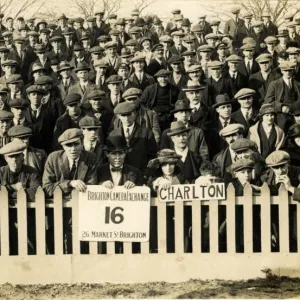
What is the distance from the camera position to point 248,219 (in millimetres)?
8164

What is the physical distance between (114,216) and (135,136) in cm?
218

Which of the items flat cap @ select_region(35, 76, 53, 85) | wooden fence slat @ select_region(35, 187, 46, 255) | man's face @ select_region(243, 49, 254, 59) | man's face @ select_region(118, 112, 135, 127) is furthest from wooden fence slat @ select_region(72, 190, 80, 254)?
man's face @ select_region(243, 49, 254, 59)

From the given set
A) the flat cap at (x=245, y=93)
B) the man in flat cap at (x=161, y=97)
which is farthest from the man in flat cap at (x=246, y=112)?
the man in flat cap at (x=161, y=97)

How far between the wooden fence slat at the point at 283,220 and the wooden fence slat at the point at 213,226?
2.10ft

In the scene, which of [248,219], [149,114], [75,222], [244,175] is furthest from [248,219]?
[149,114]

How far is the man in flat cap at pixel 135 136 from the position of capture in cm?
1019

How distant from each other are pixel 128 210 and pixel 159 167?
38.0 inches

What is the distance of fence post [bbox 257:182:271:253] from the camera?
8.11 m

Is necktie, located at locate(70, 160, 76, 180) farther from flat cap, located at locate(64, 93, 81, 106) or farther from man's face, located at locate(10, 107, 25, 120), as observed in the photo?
flat cap, located at locate(64, 93, 81, 106)

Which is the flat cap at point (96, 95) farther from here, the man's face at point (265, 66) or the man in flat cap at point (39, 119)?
the man's face at point (265, 66)

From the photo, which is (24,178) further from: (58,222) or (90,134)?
(90,134)

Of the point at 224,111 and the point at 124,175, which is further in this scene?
the point at 224,111

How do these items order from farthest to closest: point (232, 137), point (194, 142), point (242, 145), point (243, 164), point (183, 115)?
point (183, 115) → point (194, 142) → point (232, 137) → point (242, 145) → point (243, 164)

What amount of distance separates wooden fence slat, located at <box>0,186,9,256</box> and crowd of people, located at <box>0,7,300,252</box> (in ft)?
0.50
